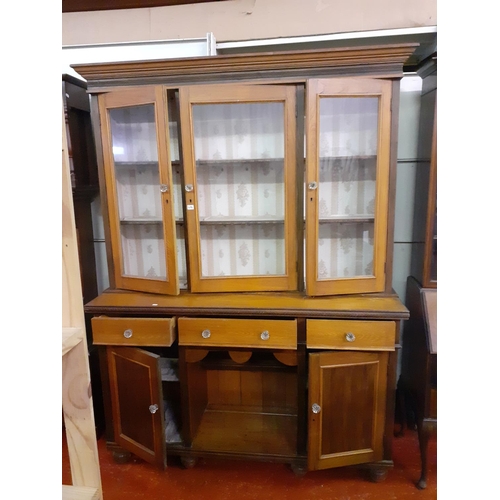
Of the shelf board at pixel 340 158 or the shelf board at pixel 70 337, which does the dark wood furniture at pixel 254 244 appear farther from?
the shelf board at pixel 70 337

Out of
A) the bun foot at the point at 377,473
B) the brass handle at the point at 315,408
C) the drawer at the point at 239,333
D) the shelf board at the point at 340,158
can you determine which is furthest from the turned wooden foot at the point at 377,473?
the shelf board at the point at 340,158

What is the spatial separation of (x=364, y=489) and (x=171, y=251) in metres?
1.31

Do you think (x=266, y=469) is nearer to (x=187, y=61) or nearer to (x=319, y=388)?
(x=319, y=388)

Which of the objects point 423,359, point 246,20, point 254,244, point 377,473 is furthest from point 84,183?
point 377,473

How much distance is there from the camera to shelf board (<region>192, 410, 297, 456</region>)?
1.70m

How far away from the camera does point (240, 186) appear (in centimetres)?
184

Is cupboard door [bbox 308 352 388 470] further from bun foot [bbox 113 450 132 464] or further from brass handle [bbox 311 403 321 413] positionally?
bun foot [bbox 113 450 132 464]

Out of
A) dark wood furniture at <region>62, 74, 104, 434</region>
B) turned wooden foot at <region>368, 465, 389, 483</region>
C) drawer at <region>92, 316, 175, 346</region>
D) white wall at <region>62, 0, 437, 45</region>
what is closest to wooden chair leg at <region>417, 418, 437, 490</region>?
turned wooden foot at <region>368, 465, 389, 483</region>

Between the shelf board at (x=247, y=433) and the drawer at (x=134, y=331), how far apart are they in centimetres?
54

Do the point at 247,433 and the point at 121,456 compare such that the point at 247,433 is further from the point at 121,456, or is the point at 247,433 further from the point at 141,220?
the point at 141,220

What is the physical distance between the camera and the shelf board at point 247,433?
170 cm

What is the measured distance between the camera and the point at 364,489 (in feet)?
5.33

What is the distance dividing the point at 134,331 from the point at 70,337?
0.89 m
